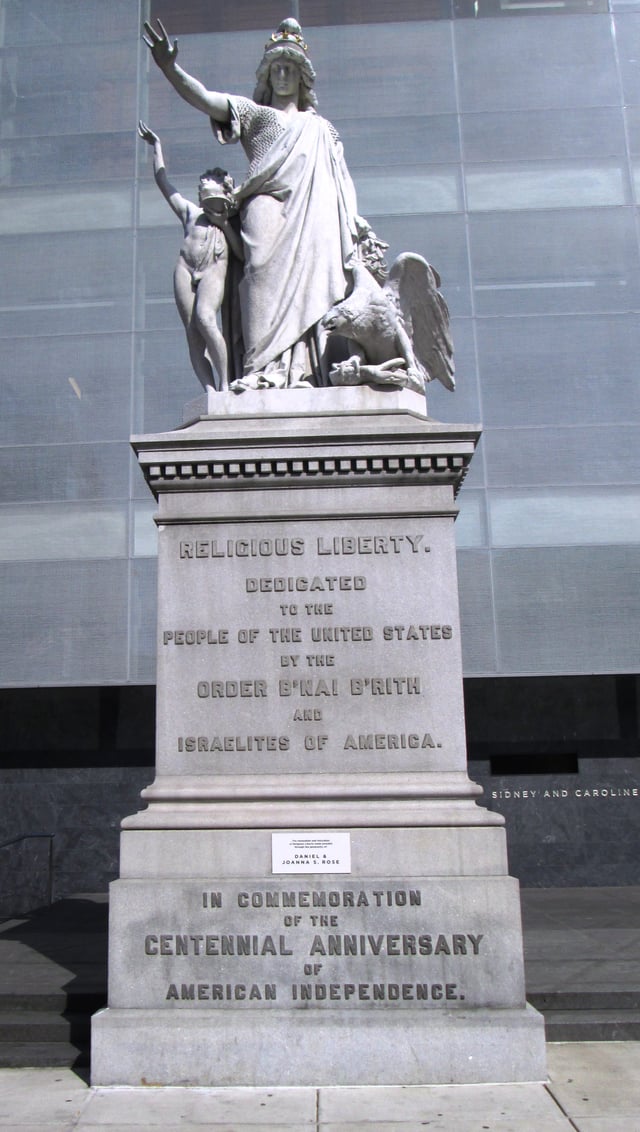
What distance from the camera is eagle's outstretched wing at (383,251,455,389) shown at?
292 inches

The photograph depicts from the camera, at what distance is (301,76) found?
793cm

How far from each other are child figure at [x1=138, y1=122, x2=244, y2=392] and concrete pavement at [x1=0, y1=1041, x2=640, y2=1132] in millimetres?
4535

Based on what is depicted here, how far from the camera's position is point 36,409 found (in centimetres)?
1590

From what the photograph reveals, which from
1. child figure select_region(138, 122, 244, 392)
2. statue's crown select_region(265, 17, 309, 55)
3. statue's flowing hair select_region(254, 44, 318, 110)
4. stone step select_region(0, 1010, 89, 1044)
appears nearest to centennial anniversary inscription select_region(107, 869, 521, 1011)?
stone step select_region(0, 1010, 89, 1044)

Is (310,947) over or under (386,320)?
under

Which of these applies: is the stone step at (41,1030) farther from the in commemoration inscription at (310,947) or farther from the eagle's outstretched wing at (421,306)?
the eagle's outstretched wing at (421,306)

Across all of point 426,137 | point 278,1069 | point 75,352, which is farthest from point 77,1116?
point 426,137

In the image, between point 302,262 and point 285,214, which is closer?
point 302,262

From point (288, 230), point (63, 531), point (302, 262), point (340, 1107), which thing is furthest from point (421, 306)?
point (63, 531)

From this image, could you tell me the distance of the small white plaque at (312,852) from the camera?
5.70 metres

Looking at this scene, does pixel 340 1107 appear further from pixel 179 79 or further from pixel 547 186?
pixel 547 186

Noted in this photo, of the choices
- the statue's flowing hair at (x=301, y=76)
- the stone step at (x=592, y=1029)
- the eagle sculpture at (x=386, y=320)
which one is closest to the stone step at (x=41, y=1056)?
the stone step at (x=592, y=1029)

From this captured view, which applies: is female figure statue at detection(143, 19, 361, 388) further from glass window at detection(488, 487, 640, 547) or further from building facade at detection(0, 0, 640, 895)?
glass window at detection(488, 487, 640, 547)

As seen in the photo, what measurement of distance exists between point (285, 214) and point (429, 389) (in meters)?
8.41
